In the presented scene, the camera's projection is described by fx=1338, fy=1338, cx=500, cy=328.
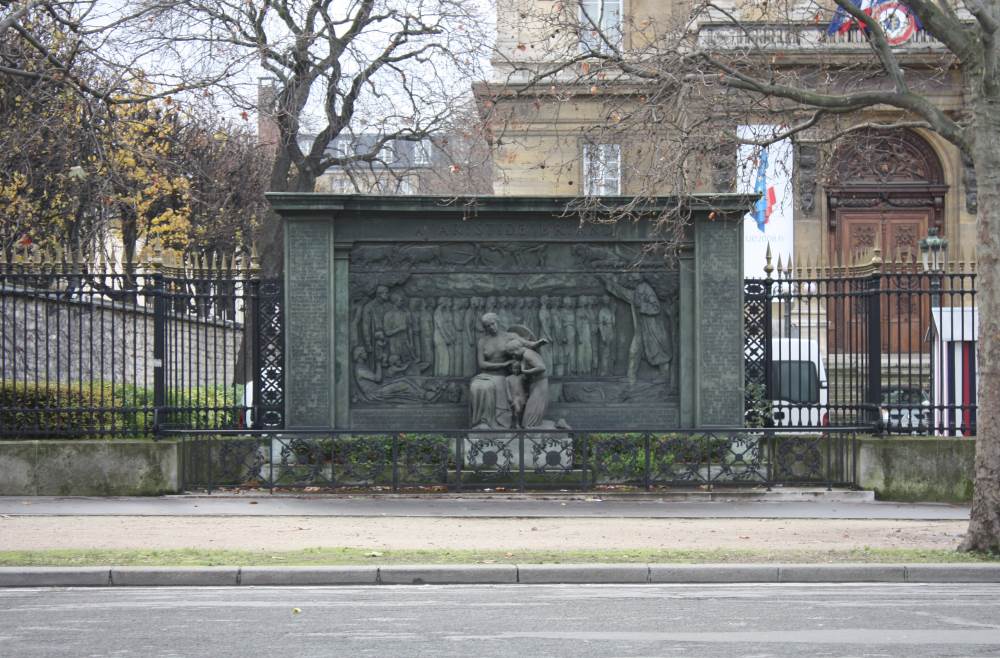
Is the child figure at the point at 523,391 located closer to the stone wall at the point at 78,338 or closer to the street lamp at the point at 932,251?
the stone wall at the point at 78,338

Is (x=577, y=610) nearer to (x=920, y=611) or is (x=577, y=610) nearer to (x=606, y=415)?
(x=920, y=611)

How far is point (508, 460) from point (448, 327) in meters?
2.12

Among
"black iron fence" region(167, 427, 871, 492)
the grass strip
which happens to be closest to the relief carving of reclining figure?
"black iron fence" region(167, 427, 871, 492)

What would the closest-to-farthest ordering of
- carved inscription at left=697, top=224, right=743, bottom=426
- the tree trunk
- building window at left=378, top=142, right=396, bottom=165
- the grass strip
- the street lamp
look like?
the grass strip → the tree trunk → carved inscription at left=697, top=224, right=743, bottom=426 → the street lamp → building window at left=378, top=142, right=396, bottom=165

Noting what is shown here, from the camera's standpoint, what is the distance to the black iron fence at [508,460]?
1822cm

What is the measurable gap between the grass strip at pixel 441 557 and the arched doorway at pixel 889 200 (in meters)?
24.9

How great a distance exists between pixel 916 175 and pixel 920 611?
29.1 m

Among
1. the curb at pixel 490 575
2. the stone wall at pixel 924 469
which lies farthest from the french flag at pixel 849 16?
the curb at pixel 490 575

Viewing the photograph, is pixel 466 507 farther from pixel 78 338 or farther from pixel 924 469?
pixel 78 338

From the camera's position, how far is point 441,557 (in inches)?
488

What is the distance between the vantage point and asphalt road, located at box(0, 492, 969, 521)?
640 inches

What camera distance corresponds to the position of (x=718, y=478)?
1847 centimetres

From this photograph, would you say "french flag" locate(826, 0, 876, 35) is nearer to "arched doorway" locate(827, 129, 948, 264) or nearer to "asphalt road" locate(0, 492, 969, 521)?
"arched doorway" locate(827, 129, 948, 264)

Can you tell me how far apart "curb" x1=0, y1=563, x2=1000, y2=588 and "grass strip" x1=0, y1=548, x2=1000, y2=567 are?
27 centimetres
